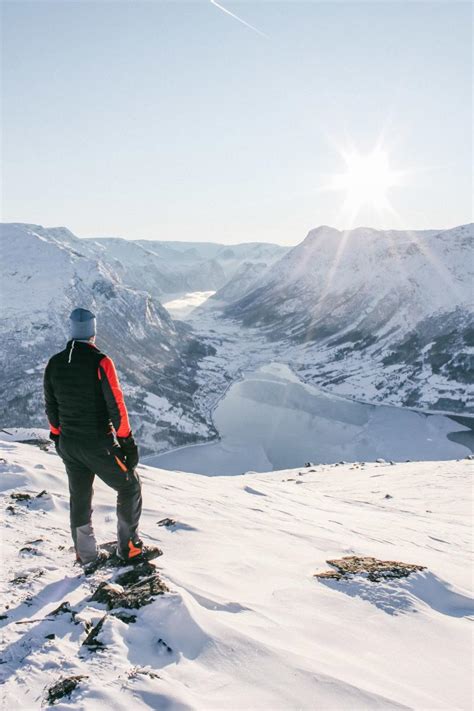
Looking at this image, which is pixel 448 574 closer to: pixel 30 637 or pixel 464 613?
pixel 464 613

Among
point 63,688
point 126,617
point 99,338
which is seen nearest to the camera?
point 63,688

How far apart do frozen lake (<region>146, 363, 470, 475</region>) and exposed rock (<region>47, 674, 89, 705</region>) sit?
248 ft

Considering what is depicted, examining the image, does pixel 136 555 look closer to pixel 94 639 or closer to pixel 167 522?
pixel 94 639

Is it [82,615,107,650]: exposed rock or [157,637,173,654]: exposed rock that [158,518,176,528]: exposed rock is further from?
[157,637,173,654]: exposed rock

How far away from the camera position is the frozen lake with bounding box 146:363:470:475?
274 ft

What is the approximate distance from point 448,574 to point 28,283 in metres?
119

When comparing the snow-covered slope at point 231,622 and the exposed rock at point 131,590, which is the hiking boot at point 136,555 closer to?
the snow-covered slope at point 231,622

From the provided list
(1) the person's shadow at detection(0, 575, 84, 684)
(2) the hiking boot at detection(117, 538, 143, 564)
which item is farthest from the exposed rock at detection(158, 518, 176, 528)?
(1) the person's shadow at detection(0, 575, 84, 684)

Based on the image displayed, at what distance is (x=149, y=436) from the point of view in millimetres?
88125

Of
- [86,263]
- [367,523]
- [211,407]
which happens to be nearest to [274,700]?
[367,523]

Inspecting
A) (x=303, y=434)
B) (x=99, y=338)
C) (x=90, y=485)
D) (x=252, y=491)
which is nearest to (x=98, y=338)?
(x=99, y=338)

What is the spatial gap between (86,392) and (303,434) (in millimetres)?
96332

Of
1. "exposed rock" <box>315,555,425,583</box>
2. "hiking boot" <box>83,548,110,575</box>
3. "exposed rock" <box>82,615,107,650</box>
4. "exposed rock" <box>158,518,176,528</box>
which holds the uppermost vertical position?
"exposed rock" <box>82,615,107,650</box>

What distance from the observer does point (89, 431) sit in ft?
17.7
